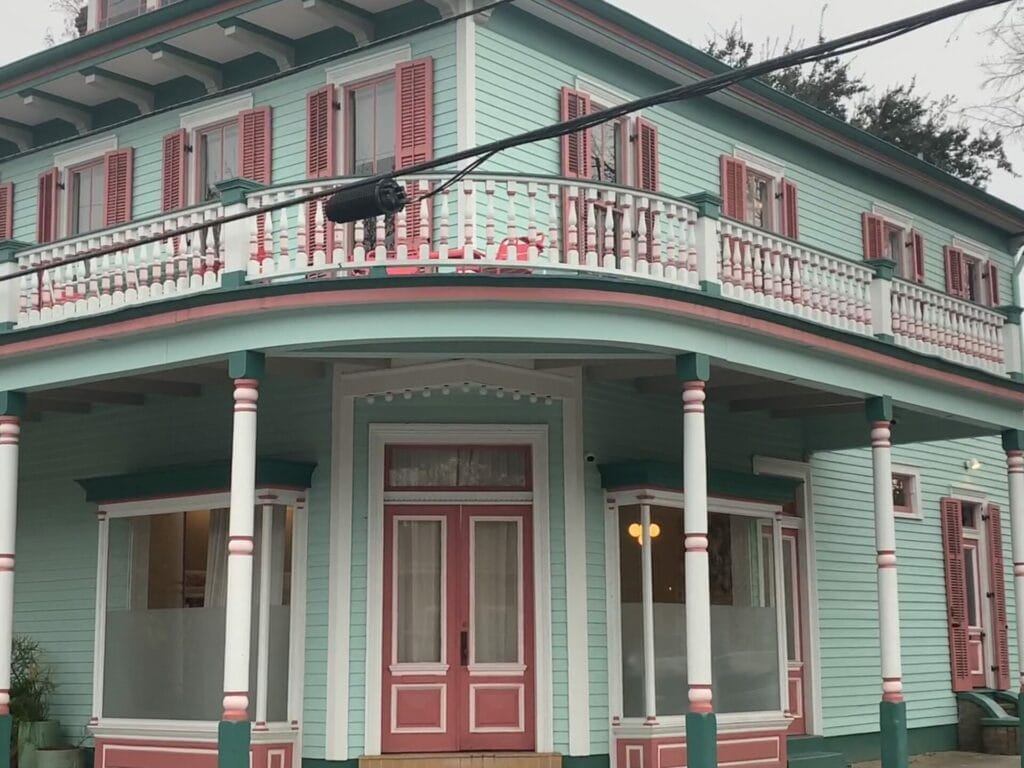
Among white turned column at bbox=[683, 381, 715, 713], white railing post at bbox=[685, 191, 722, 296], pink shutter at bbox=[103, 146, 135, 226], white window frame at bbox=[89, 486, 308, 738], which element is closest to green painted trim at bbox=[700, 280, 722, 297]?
white railing post at bbox=[685, 191, 722, 296]

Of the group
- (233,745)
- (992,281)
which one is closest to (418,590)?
(233,745)

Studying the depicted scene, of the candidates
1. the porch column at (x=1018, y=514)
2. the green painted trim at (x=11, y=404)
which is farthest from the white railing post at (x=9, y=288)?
the porch column at (x=1018, y=514)

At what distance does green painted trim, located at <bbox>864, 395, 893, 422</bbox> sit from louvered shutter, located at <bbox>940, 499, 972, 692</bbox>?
7.08m

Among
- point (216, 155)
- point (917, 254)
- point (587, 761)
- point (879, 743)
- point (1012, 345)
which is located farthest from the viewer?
point (917, 254)

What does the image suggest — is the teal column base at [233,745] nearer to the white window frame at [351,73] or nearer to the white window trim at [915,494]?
the white window frame at [351,73]

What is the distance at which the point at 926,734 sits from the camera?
65.1 ft

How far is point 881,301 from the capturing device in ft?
49.3

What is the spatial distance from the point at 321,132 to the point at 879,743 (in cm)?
1047

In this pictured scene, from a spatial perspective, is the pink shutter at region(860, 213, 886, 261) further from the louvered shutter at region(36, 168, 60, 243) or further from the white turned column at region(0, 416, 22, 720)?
the white turned column at region(0, 416, 22, 720)

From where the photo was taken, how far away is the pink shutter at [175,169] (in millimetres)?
16453

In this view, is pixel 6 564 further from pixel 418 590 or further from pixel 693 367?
pixel 693 367

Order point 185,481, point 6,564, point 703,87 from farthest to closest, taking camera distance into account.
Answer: point 185,481 → point 6,564 → point 703,87

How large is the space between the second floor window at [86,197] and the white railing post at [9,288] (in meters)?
3.44

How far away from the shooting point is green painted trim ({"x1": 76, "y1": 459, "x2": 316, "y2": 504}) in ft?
46.1
